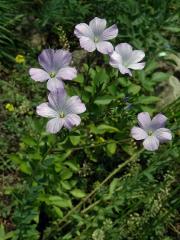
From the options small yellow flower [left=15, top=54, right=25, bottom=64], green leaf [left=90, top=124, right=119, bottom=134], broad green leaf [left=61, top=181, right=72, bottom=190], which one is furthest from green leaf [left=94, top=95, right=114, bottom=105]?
small yellow flower [left=15, top=54, right=25, bottom=64]

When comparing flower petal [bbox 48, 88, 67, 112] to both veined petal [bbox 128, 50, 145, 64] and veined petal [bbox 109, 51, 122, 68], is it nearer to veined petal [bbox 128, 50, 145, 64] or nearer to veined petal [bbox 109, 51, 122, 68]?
veined petal [bbox 109, 51, 122, 68]

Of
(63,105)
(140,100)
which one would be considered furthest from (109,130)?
(63,105)

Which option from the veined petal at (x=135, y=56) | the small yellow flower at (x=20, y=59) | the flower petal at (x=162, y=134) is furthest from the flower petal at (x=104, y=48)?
the small yellow flower at (x=20, y=59)

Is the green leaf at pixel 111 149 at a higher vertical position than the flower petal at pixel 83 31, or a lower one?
lower

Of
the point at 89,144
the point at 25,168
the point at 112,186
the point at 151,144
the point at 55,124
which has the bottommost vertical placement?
the point at 112,186

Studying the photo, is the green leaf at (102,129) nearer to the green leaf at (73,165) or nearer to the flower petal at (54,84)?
the green leaf at (73,165)

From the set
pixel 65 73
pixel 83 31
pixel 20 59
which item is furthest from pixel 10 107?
pixel 65 73

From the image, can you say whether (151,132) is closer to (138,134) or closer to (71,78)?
(138,134)
